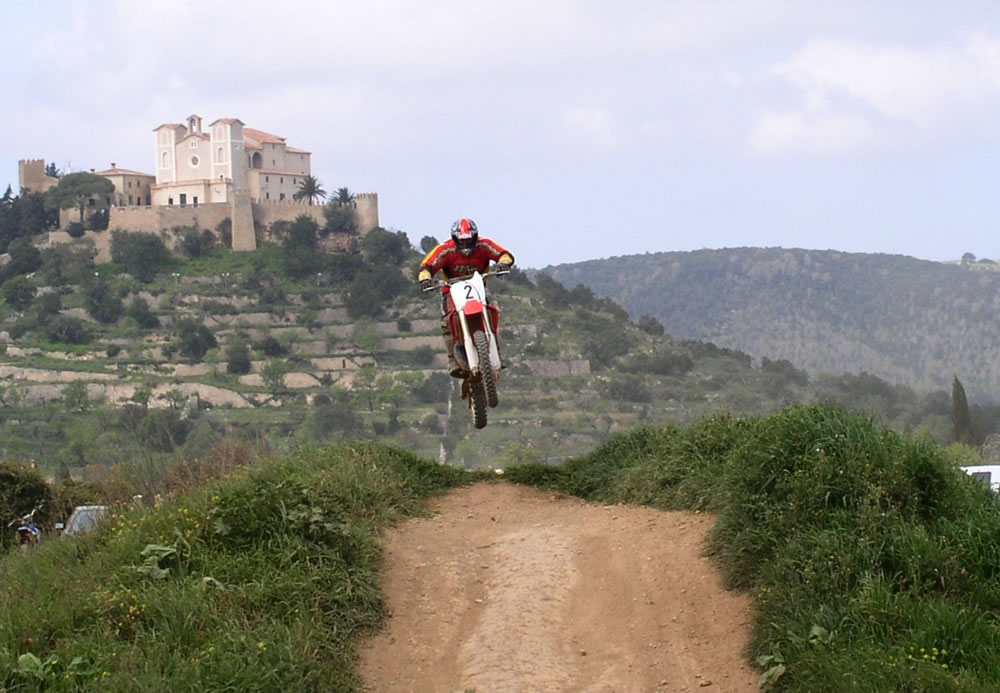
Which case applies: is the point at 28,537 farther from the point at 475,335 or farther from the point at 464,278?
the point at 464,278

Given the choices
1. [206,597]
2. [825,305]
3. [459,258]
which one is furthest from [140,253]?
[206,597]

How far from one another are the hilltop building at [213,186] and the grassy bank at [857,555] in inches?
3739

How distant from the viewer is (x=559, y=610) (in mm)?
8070

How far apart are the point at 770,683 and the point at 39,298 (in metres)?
97.2

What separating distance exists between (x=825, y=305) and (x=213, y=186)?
193ft

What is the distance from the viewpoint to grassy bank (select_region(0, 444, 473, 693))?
21.3 feet

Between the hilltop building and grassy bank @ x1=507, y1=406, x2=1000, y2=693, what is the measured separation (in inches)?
3739

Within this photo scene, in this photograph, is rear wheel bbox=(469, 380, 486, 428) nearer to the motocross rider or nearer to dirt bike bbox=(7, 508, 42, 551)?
the motocross rider

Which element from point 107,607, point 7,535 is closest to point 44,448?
point 7,535

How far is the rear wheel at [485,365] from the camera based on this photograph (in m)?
11.2

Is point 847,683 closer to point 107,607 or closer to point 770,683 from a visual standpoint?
point 770,683

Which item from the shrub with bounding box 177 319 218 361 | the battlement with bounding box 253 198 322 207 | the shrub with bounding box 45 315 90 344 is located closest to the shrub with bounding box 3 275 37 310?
the shrub with bounding box 45 315 90 344

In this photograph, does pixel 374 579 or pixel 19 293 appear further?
pixel 19 293

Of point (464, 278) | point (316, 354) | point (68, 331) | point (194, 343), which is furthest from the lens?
point (68, 331)
